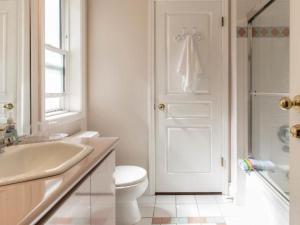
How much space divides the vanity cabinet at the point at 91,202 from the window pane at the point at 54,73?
45.6 inches

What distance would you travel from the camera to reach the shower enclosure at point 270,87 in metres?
2.04

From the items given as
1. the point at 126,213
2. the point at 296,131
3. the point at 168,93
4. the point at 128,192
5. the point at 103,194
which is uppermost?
the point at 168,93

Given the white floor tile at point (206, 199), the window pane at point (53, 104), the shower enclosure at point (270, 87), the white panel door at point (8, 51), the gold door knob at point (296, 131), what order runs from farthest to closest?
1. the white floor tile at point (206, 199)
2. the window pane at point (53, 104)
3. the shower enclosure at point (270, 87)
4. the white panel door at point (8, 51)
5. the gold door knob at point (296, 131)

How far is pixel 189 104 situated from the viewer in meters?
2.91

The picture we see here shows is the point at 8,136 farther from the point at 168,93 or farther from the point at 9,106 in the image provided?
the point at 168,93

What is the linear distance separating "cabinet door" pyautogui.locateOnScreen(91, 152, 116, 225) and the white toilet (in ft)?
1.82

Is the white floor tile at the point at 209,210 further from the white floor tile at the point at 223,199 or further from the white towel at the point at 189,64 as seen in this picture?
the white towel at the point at 189,64

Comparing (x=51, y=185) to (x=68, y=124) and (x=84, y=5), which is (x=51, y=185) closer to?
(x=68, y=124)

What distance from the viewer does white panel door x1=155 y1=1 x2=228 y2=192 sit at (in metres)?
2.87

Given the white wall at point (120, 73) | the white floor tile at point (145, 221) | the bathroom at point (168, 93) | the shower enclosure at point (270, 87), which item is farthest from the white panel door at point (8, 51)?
the shower enclosure at point (270, 87)

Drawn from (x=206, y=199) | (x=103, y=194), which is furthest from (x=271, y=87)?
(x=103, y=194)

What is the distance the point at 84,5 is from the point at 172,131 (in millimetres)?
1498

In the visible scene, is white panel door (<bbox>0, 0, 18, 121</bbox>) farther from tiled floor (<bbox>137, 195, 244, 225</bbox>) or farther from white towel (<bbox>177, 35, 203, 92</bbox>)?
white towel (<bbox>177, 35, 203, 92</bbox>)

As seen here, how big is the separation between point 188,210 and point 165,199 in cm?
32
